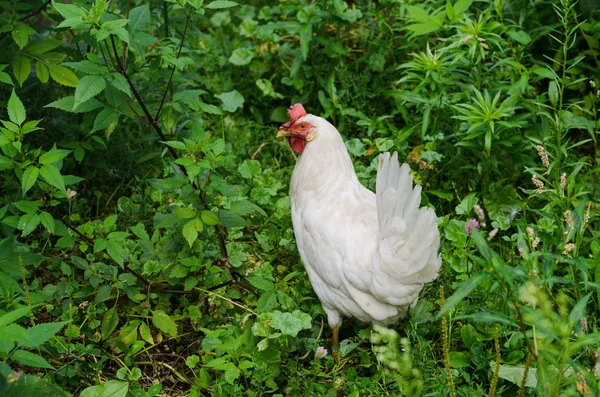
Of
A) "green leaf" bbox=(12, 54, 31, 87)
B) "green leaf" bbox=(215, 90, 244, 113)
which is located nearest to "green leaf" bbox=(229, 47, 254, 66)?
"green leaf" bbox=(215, 90, 244, 113)

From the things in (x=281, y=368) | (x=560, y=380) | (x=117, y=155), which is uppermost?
(x=560, y=380)

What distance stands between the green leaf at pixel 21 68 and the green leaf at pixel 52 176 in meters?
0.80

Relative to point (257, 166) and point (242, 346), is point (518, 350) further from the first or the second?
point (257, 166)

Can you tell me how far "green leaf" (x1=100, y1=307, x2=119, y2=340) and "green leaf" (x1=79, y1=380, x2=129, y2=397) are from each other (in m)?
0.35

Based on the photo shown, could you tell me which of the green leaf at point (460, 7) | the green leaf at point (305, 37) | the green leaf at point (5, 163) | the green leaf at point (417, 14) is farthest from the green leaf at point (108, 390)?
the green leaf at point (460, 7)

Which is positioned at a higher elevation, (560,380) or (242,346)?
(560,380)

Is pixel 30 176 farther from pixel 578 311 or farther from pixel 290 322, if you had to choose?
pixel 578 311

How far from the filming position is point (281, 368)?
3.16 meters

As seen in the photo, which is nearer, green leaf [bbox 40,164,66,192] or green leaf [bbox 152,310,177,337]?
green leaf [bbox 40,164,66,192]

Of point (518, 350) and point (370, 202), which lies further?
point (370, 202)

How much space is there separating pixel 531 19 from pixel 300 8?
53.5 inches

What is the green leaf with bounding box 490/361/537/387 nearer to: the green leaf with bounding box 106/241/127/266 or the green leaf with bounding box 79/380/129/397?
the green leaf with bounding box 79/380/129/397

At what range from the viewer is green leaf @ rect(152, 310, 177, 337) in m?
3.24

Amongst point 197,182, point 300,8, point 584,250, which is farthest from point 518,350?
point 300,8
